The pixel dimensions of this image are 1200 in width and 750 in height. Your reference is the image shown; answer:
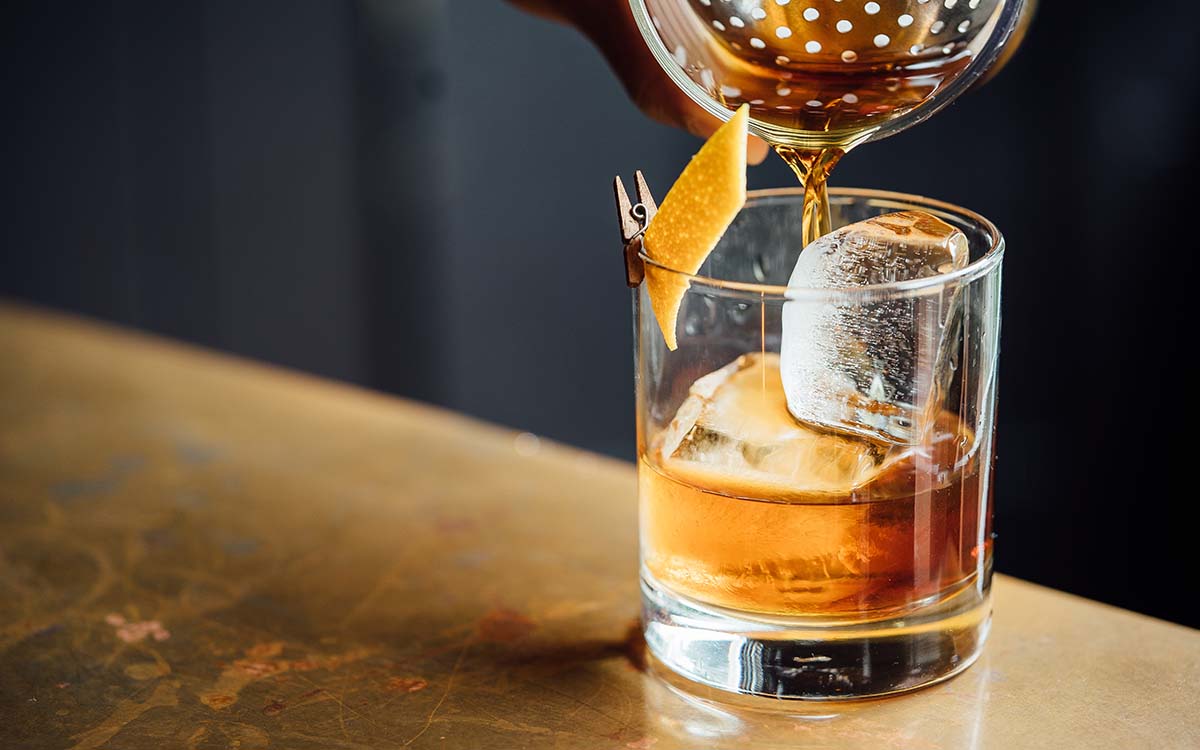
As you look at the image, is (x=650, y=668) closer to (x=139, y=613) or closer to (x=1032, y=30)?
(x=139, y=613)

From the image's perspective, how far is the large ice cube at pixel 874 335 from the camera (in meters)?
0.65

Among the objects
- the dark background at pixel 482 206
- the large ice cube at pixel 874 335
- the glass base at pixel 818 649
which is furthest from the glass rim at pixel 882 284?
the dark background at pixel 482 206

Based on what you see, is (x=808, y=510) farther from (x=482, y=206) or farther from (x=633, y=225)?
(x=482, y=206)

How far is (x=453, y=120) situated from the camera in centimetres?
258

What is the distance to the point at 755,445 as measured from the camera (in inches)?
27.0

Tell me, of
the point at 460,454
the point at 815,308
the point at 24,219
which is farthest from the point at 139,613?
Result: the point at 24,219

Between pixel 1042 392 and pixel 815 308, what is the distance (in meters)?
1.74

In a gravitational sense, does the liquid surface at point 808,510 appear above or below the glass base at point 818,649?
above

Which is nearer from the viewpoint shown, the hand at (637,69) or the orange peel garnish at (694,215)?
the orange peel garnish at (694,215)

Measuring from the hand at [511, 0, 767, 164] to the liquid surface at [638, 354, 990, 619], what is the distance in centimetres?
22

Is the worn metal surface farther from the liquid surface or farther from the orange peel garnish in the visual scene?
the orange peel garnish

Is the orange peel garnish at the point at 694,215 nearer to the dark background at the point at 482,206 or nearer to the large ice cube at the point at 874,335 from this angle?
the large ice cube at the point at 874,335

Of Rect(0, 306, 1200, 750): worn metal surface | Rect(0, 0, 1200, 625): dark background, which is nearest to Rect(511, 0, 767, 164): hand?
Rect(0, 306, 1200, 750): worn metal surface

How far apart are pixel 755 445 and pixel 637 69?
30 cm
